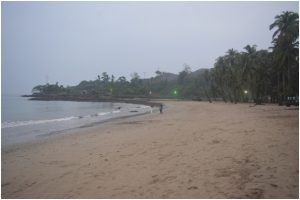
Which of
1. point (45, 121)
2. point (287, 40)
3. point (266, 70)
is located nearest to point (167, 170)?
point (45, 121)

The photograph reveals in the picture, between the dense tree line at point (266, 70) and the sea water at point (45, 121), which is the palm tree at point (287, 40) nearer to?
the dense tree line at point (266, 70)

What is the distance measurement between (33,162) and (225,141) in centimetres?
731

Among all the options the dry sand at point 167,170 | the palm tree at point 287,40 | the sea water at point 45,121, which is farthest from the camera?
the palm tree at point 287,40

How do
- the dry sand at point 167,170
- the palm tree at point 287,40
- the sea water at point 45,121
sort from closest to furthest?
1. the dry sand at point 167,170
2. the sea water at point 45,121
3. the palm tree at point 287,40

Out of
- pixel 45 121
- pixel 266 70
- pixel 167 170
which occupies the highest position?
pixel 266 70

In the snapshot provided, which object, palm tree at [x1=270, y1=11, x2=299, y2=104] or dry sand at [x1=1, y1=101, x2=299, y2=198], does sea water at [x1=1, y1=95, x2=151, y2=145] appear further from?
palm tree at [x1=270, y1=11, x2=299, y2=104]

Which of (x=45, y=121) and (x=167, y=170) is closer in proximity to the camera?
(x=167, y=170)

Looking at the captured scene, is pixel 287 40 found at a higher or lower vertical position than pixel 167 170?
higher

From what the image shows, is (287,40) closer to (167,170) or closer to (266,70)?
(266,70)

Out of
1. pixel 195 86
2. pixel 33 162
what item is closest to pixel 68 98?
pixel 195 86

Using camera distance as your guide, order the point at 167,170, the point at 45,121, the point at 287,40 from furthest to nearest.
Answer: the point at 287,40 → the point at 45,121 → the point at 167,170

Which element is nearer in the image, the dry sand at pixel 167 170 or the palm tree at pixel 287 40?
the dry sand at pixel 167 170

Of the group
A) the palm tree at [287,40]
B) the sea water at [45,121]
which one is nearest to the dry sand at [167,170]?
the sea water at [45,121]

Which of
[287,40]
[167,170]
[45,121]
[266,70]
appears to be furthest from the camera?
[266,70]
